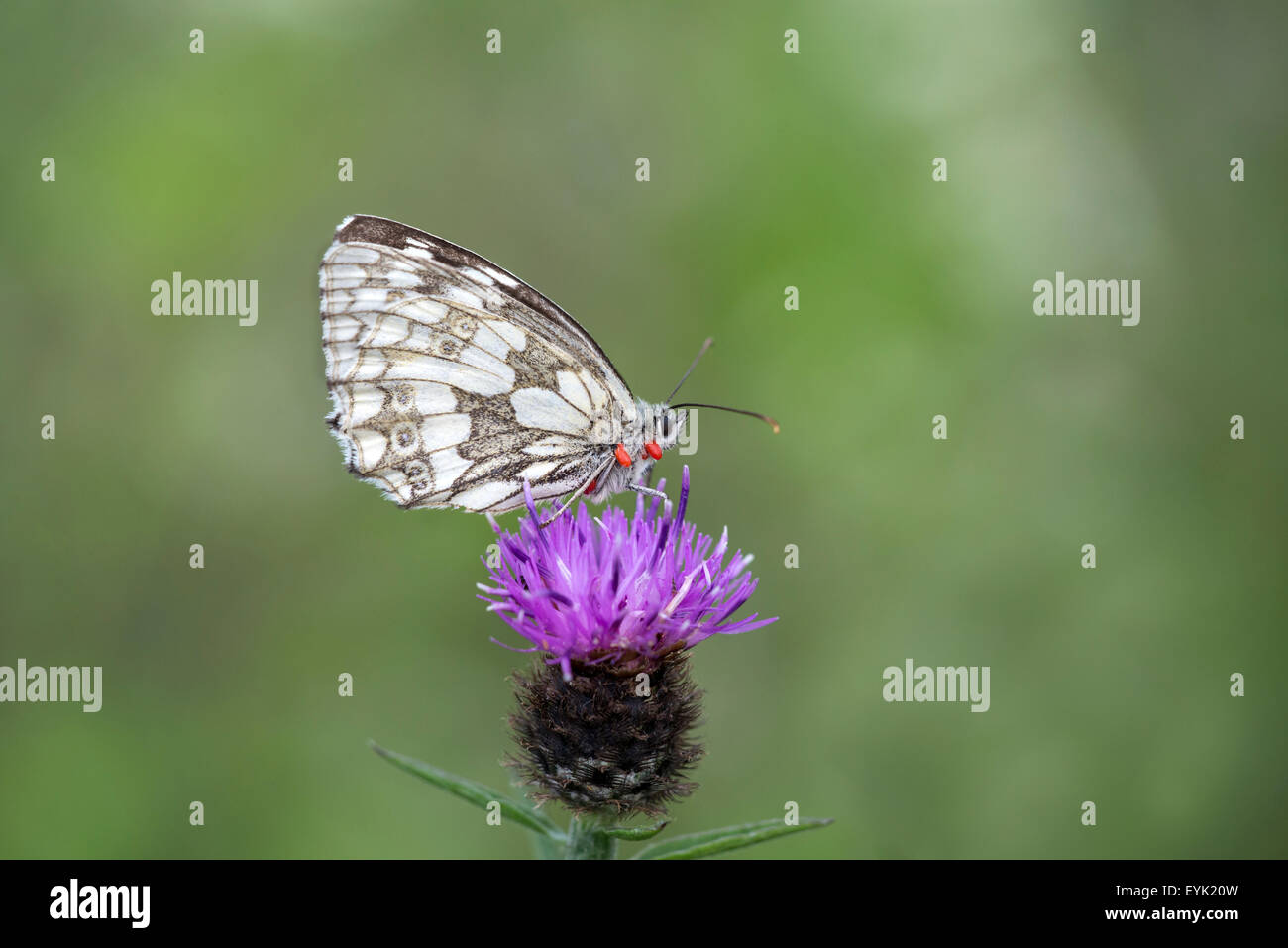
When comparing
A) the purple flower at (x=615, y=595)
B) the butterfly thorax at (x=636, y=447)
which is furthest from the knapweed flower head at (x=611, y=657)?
the butterfly thorax at (x=636, y=447)

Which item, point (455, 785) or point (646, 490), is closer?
point (455, 785)

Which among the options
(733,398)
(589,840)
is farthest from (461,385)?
(733,398)

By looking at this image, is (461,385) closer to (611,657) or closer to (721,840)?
(611,657)

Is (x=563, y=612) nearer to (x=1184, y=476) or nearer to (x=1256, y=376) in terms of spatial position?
(x=1184, y=476)

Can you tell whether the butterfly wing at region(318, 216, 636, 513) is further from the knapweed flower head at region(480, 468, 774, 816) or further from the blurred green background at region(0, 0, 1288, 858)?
the blurred green background at region(0, 0, 1288, 858)
